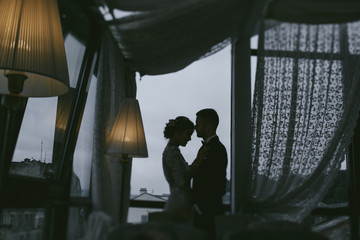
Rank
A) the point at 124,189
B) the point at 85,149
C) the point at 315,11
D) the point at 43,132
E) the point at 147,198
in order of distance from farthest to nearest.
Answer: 1. the point at 147,198
2. the point at 85,149
3. the point at 124,189
4. the point at 315,11
5. the point at 43,132

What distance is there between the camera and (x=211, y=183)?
284 cm

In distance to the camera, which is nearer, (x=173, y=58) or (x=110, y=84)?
(x=110, y=84)

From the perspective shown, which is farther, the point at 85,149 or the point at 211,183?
the point at 85,149

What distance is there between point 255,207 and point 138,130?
1125 millimetres

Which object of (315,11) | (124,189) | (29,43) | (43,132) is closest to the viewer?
(29,43)

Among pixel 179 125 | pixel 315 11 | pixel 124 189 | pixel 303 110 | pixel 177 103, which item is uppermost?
pixel 315 11

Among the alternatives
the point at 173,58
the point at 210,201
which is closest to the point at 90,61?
the point at 173,58

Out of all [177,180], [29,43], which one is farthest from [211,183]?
[29,43]

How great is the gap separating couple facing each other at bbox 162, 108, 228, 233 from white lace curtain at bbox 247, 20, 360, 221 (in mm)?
313

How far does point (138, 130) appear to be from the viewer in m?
2.88

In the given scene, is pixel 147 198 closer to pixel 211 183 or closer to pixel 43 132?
pixel 211 183

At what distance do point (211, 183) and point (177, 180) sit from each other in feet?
0.92

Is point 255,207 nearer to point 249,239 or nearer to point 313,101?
point 313,101

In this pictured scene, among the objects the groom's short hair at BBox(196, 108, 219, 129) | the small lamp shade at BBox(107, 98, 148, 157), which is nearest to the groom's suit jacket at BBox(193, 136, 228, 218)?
the groom's short hair at BBox(196, 108, 219, 129)
